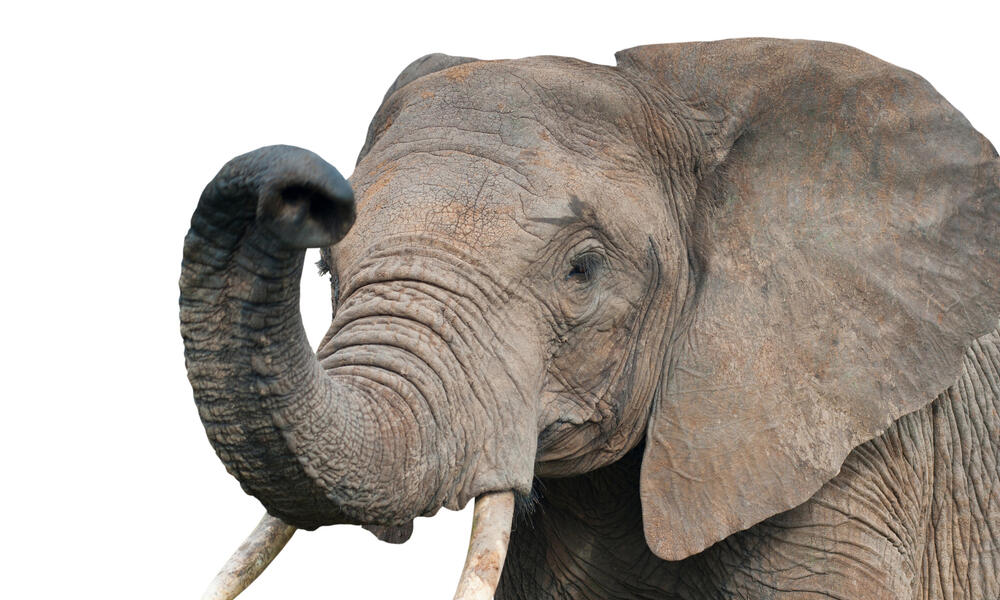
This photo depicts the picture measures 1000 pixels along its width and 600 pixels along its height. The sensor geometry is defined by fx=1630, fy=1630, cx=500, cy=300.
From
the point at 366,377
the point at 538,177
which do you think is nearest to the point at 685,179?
the point at 538,177

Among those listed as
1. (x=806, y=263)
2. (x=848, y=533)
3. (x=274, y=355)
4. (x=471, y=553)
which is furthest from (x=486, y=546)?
(x=806, y=263)

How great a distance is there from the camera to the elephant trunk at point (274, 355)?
11.3ft

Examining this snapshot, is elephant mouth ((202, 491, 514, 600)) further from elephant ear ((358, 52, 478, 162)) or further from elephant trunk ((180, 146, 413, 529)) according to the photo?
elephant ear ((358, 52, 478, 162))

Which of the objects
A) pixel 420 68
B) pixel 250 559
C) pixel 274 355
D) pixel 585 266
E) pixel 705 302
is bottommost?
pixel 250 559

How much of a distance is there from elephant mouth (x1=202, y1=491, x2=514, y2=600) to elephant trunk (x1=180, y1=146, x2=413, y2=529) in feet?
1.23

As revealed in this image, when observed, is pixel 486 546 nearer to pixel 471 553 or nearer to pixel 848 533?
pixel 471 553

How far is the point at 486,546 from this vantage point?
4.31 metres

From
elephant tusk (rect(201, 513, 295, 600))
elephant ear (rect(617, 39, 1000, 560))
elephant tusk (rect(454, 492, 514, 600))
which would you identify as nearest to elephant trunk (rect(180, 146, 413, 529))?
elephant tusk (rect(454, 492, 514, 600))

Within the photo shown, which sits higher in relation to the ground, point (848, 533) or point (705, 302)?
point (705, 302)

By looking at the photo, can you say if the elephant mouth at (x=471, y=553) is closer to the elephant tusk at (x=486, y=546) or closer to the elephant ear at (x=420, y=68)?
the elephant tusk at (x=486, y=546)

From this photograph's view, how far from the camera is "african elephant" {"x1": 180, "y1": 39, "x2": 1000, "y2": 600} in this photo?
4.48 metres

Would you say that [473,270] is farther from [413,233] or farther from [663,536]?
[663,536]

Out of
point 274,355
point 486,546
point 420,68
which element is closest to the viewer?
point 274,355

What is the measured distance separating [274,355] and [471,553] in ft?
3.07
